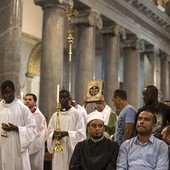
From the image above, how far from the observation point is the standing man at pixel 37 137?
9750 mm

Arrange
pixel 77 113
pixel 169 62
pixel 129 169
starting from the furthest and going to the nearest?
pixel 169 62 → pixel 77 113 → pixel 129 169

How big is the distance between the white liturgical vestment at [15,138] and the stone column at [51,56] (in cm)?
680

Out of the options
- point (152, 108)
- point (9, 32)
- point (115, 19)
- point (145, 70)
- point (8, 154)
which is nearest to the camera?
point (152, 108)

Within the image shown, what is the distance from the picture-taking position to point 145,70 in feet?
81.3

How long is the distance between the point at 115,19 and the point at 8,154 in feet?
41.5

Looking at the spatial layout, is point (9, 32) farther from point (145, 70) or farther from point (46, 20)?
point (145, 70)

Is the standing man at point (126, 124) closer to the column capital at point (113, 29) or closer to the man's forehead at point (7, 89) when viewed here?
the man's forehead at point (7, 89)

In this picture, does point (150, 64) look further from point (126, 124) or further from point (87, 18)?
point (126, 124)

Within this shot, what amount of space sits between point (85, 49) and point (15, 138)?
9.89m

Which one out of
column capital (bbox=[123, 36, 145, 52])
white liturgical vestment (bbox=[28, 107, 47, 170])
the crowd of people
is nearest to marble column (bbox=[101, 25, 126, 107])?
column capital (bbox=[123, 36, 145, 52])

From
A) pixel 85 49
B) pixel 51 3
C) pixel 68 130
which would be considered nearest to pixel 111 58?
pixel 85 49

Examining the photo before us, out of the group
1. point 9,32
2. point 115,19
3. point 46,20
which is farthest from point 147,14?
point 9,32

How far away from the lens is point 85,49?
17.6 m

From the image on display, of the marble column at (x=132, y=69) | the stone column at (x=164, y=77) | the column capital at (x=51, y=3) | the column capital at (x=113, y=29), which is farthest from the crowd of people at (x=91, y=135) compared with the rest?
the stone column at (x=164, y=77)
